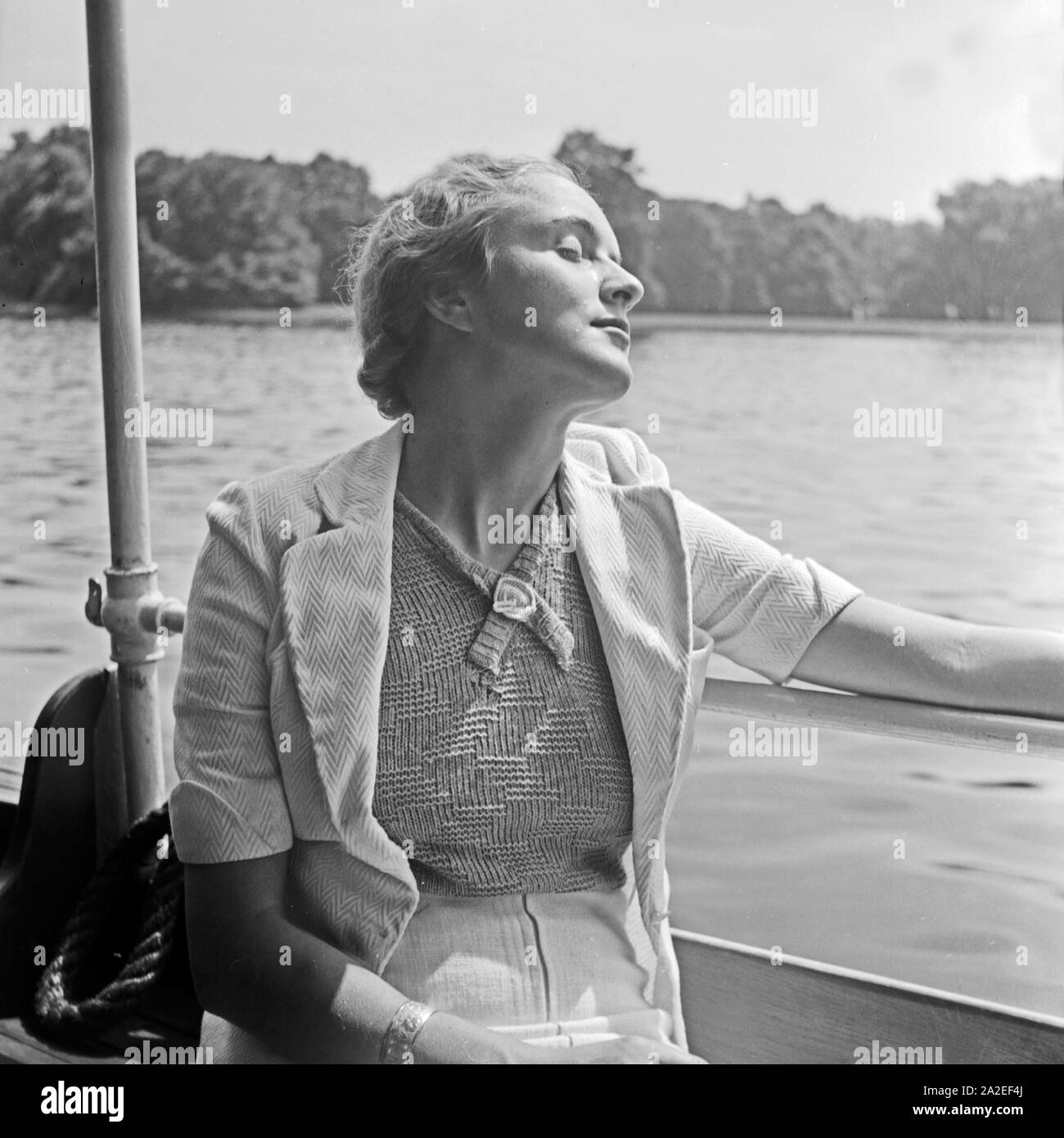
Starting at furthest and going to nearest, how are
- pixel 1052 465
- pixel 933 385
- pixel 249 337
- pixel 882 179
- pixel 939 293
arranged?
pixel 1052 465 < pixel 933 385 < pixel 249 337 < pixel 882 179 < pixel 939 293

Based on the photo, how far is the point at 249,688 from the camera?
1.52 meters

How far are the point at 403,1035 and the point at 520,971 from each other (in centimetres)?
16

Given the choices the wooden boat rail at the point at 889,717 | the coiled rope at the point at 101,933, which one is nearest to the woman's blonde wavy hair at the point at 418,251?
the wooden boat rail at the point at 889,717

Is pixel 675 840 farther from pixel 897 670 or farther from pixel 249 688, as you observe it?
pixel 249 688

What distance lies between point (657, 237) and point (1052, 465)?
5.58 ft

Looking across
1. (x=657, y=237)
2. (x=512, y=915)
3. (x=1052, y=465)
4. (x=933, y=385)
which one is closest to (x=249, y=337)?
(x=657, y=237)

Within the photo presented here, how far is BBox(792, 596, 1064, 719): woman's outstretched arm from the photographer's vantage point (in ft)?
5.10

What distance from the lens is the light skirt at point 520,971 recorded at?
1.50 meters

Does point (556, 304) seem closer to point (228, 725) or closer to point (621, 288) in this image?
point (621, 288)

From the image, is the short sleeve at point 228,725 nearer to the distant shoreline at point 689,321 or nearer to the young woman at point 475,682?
the young woman at point 475,682

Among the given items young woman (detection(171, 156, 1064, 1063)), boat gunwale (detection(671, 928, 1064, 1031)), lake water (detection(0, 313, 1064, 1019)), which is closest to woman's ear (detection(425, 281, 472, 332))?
young woman (detection(171, 156, 1064, 1063))

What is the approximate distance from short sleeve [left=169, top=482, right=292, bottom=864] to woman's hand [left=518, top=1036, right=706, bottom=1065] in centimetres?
37

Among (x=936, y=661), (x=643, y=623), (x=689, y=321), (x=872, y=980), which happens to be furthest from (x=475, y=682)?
(x=689, y=321)

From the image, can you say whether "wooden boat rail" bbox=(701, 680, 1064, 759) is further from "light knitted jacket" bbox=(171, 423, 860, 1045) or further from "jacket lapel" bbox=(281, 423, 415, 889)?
"jacket lapel" bbox=(281, 423, 415, 889)
